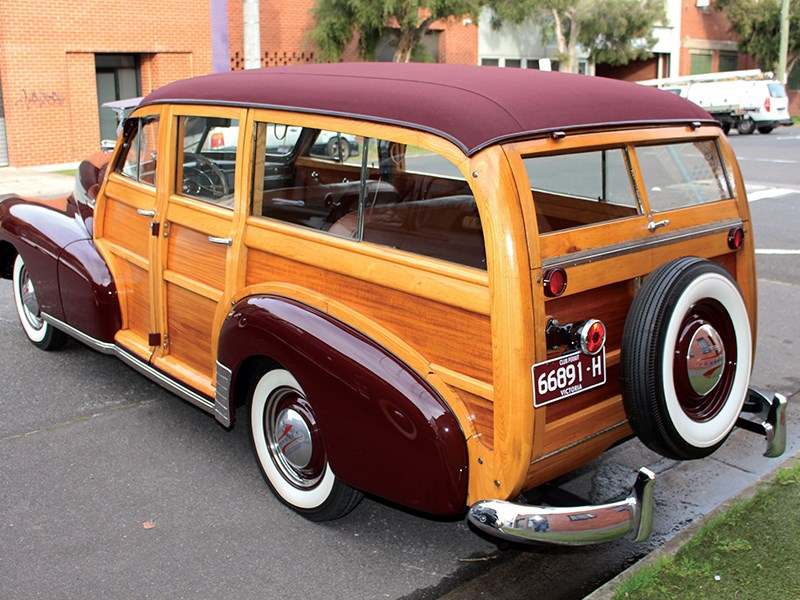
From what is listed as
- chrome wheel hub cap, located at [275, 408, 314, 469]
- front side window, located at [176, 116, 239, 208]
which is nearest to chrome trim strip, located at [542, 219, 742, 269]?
chrome wheel hub cap, located at [275, 408, 314, 469]

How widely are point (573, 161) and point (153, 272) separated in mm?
2187

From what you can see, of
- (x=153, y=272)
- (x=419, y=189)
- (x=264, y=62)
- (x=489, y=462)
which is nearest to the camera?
(x=489, y=462)

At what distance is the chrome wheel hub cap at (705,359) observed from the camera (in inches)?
125

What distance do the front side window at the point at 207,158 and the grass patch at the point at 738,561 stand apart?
2411 millimetres

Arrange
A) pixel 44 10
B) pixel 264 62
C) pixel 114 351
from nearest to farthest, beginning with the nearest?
pixel 114 351
pixel 44 10
pixel 264 62

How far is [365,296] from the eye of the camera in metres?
3.28

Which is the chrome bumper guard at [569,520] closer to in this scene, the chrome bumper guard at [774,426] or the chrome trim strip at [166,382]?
the chrome bumper guard at [774,426]

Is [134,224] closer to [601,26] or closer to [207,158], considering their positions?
[207,158]

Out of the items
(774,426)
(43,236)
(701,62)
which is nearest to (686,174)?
(774,426)

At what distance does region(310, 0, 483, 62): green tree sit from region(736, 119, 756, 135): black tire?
32.2ft

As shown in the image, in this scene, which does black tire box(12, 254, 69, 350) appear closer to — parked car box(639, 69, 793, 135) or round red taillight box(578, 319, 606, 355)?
round red taillight box(578, 319, 606, 355)

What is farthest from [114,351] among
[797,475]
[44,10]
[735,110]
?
[735,110]

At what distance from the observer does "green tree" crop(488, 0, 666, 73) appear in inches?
1309

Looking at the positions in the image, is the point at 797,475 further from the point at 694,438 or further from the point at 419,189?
the point at 419,189
